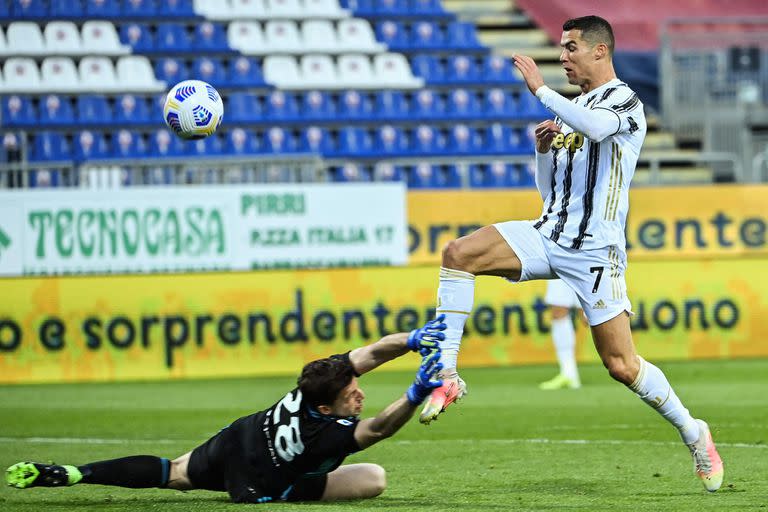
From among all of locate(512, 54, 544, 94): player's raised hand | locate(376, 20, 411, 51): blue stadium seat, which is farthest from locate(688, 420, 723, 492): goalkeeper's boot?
locate(376, 20, 411, 51): blue stadium seat

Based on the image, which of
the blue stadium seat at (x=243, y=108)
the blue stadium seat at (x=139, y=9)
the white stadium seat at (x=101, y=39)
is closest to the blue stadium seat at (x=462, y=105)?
the blue stadium seat at (x=243, y=108)

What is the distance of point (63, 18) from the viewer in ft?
72.4

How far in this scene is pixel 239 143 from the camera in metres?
21.2

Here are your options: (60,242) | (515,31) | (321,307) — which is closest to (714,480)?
(321,307)

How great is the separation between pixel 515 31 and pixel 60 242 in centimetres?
1184

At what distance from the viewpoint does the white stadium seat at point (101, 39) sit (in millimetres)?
21906

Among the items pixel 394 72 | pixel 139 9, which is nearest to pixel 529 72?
pixel 394 72

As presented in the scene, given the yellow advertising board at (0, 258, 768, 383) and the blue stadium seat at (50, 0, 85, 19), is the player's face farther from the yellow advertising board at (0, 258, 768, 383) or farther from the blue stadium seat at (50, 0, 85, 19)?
the blue stadium seat at (50, 0, 85, 19)

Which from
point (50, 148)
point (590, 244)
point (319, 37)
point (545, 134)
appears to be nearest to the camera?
point (590, 244)

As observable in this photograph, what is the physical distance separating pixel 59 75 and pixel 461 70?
23.6 feet

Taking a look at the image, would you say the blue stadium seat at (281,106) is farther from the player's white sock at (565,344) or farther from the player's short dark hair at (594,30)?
the player's short dark hair at (594,30)

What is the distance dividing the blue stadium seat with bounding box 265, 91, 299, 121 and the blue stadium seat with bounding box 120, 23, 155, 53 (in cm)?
225

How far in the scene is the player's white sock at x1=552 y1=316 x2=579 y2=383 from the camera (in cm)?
1358

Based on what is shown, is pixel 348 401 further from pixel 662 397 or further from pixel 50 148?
pixel 50 148
